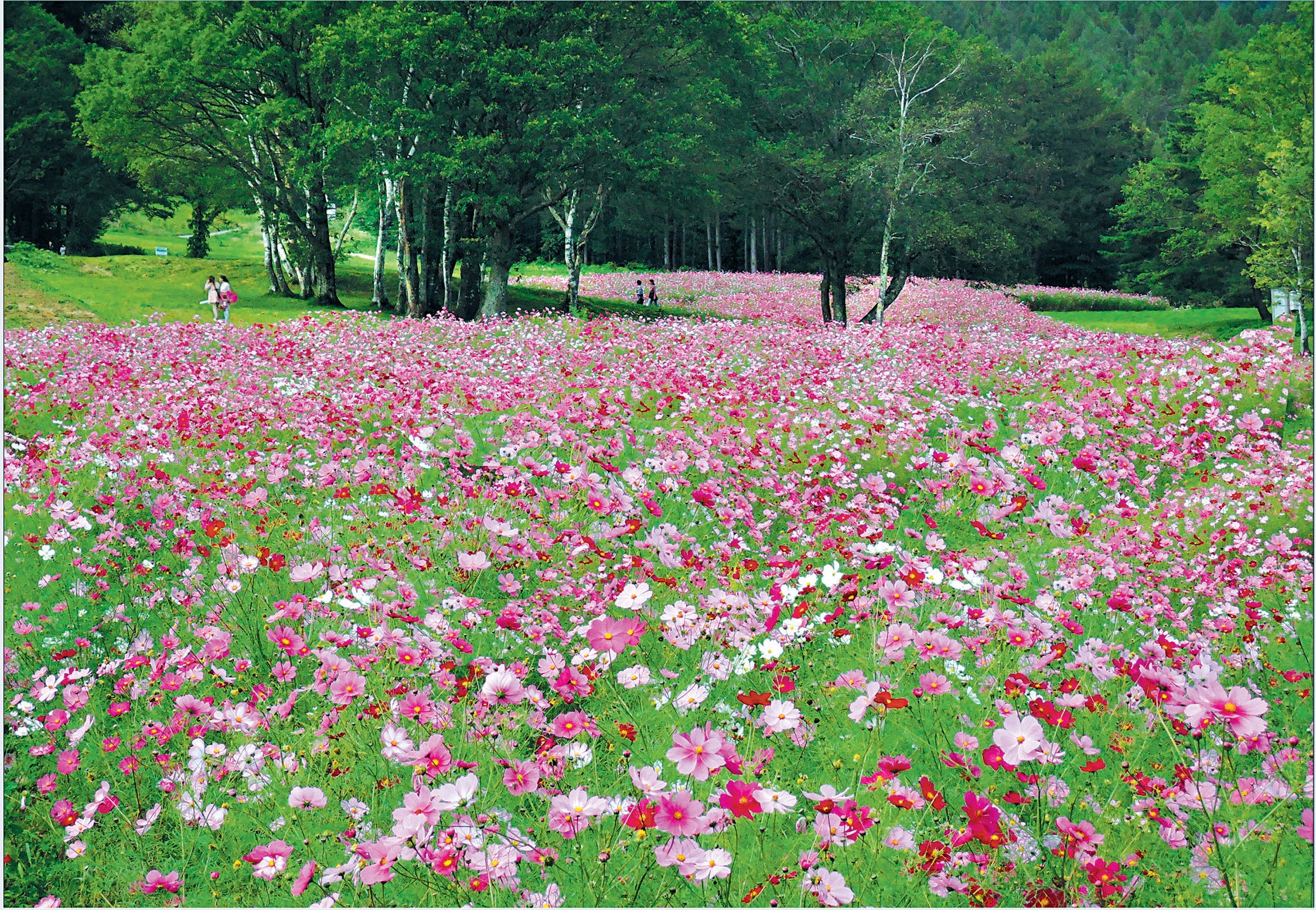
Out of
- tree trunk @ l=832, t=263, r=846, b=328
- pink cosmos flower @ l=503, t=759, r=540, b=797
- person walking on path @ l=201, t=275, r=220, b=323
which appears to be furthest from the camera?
tree trunk @ l=832, t=263, r=846, b=328

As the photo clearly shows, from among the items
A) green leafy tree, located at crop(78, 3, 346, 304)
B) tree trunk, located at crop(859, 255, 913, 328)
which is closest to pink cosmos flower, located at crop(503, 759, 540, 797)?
green leafy tree, located at crop(78, 3, 346, 304)

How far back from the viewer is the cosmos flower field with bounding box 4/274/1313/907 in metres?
2.83

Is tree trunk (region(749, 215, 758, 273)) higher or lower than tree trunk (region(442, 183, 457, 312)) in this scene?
higher

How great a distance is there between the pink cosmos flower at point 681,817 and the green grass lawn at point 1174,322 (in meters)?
30.0

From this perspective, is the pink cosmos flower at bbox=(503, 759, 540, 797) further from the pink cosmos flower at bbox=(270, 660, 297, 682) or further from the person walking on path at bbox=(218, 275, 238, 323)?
the person walking on path at bbox=(218, 275, 238, 323)

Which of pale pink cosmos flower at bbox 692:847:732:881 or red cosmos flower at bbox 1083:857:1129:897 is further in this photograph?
red cosmos flower at bbox 1083:857:1129:897

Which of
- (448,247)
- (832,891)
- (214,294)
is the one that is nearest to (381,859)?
(832,891)

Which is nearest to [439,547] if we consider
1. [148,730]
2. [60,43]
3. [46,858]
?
[148,730]

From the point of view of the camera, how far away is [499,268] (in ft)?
83.7

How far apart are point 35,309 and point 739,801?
27.3 meters

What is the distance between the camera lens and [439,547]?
5.16m

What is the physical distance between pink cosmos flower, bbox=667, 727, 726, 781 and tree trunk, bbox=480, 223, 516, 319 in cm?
2345

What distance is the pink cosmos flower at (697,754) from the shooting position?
2512mm

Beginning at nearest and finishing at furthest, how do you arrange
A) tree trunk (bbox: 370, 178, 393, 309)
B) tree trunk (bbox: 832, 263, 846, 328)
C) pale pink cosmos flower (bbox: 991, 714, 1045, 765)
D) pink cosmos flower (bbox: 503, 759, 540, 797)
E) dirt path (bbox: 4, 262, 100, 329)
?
1. pale pink cosmos flower (bbox: 991, 714, 1045, 765)
2. pink cosmos flower (bbox: 503, 759, 540, 797)
3. dirt path (bbox: 4, 262, 100, 329)
4. tree trunk (bbox: 370, 178, 393, 309)
5. tree trunk (bbox: 832, 263, 846, 328)
